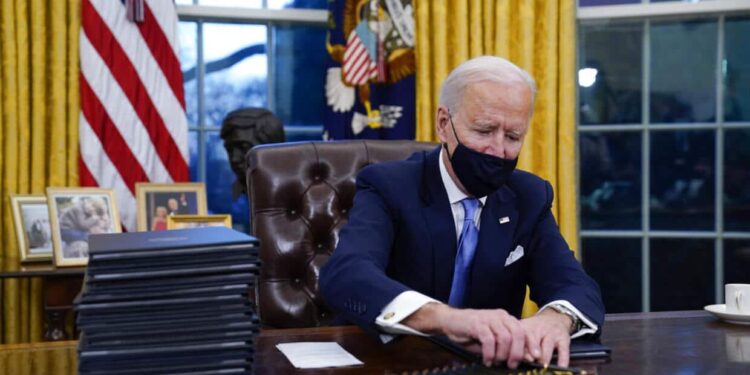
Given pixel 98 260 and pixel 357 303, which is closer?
pixel 98 260

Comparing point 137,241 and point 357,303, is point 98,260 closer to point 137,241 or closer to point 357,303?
point 137,241

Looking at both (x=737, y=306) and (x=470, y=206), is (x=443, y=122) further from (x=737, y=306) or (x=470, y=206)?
(x=737, y=306)

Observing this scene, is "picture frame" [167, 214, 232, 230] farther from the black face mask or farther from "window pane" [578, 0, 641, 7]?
"window pane" [578, 0, 641, 7]

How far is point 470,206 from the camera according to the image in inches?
71.9

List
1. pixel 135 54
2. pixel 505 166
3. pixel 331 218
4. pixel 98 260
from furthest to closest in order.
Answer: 1. pixel 135 54
2. pixel 331 218
3. pixel 505 166
4. pixel 98 260

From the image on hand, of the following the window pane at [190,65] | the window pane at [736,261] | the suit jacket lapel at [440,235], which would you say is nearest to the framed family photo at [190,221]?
the window pane at [190,65]

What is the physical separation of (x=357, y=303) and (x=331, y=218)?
75 centimetres

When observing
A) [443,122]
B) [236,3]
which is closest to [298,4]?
[236,3]

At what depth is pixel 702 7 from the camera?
3.46 metres

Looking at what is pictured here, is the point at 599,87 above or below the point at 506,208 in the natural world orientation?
above

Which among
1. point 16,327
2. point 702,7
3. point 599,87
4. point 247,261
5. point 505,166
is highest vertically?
point 702,7

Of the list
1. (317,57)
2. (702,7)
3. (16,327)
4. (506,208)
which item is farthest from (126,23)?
(702,7)

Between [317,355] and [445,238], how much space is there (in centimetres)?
56

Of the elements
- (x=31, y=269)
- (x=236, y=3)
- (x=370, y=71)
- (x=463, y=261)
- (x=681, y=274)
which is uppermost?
A: (x=236, y=3)
